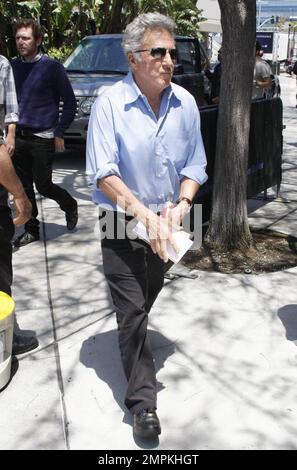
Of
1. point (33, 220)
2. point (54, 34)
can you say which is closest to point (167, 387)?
point (33, 220)

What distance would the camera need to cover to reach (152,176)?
3.14 metres

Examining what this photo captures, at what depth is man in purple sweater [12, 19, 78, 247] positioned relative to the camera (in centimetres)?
572

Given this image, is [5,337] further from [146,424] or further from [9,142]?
[9,142]

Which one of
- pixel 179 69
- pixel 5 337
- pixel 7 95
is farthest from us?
pixel 179 69

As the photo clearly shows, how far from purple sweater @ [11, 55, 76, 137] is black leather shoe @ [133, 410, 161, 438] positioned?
342cm

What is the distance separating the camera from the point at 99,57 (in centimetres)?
1081

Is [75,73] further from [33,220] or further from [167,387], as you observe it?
[167,387]

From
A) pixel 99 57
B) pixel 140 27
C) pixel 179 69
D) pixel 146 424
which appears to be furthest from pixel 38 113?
pixel 179 69

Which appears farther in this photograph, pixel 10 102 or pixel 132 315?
pixel 10 102

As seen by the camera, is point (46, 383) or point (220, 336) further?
point (220, 336)

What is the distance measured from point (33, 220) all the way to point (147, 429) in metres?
3.39

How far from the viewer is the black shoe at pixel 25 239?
594 cm

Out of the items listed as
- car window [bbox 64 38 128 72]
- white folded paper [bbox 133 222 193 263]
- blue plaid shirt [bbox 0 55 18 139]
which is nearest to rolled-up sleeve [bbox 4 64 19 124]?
blue plaid shirt [bbox 0 55 18 139]

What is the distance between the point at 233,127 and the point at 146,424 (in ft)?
10.6
